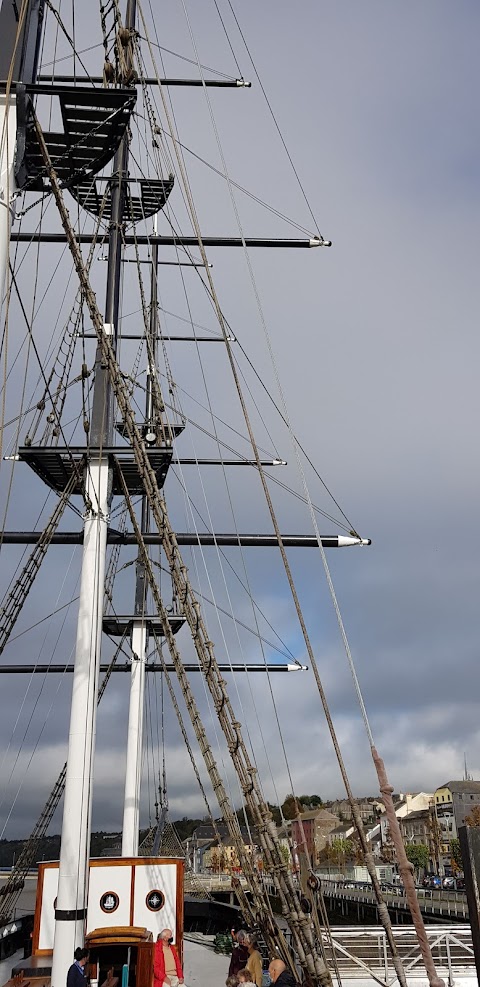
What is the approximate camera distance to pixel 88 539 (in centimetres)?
1284

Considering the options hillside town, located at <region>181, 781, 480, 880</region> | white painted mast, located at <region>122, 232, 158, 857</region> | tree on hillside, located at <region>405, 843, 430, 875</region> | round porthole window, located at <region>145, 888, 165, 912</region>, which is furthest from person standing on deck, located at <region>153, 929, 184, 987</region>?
tree on hillside, located at <region>405, 843, 430, 875</region>

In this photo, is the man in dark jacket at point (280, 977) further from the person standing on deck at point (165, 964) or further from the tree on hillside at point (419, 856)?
the tree on hillside at point (419, 856)

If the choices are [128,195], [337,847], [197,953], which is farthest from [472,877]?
[337,847]

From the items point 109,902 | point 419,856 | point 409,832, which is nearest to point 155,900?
point 109,902

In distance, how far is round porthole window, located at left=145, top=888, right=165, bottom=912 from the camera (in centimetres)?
1274

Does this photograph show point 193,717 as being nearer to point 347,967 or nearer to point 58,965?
point 58,965

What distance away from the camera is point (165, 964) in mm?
9203

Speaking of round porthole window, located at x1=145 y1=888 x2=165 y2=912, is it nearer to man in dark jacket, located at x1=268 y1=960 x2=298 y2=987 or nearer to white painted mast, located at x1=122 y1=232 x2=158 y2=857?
man in dark jacket, located at x1=268 y1=960 x2=298 y2=987

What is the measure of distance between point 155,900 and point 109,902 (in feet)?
2.41

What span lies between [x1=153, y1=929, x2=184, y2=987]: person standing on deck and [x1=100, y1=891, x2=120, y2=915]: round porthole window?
3.25 metres

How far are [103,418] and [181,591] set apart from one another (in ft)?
18.8

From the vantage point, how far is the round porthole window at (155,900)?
12.7 m

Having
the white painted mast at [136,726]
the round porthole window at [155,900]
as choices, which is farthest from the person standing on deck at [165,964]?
the white painted mast at [136,726]

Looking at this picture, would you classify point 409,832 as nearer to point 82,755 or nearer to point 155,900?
point 155,900
